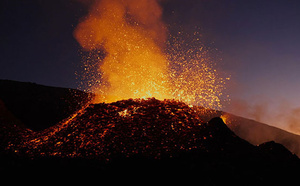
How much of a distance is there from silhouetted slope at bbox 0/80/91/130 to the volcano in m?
6.31

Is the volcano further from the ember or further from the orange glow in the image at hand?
the orange glow

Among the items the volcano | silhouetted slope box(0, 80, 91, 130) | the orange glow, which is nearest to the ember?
the volcano

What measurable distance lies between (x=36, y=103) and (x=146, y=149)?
12.4 meters

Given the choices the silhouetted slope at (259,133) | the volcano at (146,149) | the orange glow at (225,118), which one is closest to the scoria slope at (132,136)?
the volcano at (146,149)

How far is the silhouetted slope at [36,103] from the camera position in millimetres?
13820

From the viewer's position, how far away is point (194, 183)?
4848 millimetres

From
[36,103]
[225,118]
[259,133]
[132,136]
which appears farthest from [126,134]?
[259,133]

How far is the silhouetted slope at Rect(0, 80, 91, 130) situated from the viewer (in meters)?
13.8

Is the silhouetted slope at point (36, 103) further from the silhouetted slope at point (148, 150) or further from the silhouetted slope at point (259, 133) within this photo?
the silhouetted slope at point (259, 133)

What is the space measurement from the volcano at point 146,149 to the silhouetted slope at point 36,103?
631cm

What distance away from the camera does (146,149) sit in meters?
5.88

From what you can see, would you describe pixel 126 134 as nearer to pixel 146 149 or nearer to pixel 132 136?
pixel 132 136

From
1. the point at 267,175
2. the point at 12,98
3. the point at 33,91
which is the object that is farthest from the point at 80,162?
the point at 33,91

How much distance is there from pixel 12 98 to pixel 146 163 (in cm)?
1365
